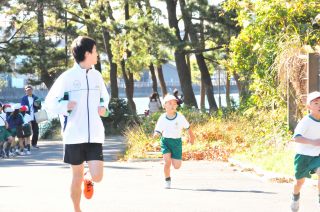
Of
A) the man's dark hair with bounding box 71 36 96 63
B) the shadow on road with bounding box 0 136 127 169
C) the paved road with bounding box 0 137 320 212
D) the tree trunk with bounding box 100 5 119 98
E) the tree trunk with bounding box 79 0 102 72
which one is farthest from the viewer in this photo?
the tree trunk with bounding box 79 0 102 72

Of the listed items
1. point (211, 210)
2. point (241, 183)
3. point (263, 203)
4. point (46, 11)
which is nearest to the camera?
point (211, 210)

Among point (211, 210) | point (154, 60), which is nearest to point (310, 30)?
point (211, 210)

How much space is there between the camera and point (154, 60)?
34.6 m

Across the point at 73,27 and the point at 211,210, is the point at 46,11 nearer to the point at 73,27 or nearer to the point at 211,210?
the point at 73,27

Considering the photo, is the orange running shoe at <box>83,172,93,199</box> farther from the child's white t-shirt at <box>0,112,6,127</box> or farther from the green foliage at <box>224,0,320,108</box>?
the child's white t-shirt at <box>0,112,6,127</box>

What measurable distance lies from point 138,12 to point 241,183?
25091 mm

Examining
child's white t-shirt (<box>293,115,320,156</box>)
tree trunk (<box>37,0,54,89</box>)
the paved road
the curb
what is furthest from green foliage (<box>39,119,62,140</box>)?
child's white t-shirt (<box>293,115,320,156</box>)

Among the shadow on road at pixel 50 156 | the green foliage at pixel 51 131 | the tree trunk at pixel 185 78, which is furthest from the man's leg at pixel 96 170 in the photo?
the tree trunk at pixel 185 78

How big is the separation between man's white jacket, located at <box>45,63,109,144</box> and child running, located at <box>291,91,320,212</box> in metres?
2.20

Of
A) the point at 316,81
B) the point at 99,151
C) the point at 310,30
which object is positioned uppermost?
the point at 310,30

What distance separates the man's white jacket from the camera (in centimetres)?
750

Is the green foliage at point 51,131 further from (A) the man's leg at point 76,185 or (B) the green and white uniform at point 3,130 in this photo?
(A) the man's leg at point 76,185

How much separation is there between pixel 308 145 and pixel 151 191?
3240 mm

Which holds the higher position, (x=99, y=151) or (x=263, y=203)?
(x=99, y=151)
